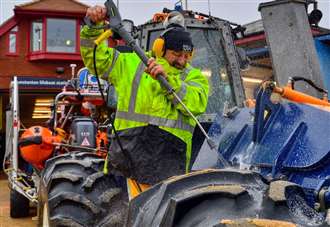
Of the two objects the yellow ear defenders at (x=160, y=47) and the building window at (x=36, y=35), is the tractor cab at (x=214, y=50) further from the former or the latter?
the building window at (x=36, y=35)

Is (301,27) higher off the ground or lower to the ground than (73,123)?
higher

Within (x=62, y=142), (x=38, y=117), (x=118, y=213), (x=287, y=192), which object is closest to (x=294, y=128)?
(x=287, y=192)

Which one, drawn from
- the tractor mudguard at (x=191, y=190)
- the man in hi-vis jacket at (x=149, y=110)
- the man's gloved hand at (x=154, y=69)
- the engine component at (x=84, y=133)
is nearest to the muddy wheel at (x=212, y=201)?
the tractor mudguard at (x=191, y=190)

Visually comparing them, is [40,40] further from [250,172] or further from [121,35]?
[250,172]

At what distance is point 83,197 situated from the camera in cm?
388

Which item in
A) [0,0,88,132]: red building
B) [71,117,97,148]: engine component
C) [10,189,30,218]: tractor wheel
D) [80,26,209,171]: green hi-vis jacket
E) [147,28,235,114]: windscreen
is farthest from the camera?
[0,0,88,132]: red building

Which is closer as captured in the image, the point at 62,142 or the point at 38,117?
the point at 62,142

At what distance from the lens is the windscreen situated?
199 inches

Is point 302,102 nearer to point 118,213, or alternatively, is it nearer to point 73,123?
point 118,213

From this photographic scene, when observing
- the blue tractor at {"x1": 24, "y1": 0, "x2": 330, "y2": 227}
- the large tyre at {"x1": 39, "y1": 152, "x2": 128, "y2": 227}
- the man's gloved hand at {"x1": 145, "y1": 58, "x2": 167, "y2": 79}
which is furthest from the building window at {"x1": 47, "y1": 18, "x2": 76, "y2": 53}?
the man's gloved hand at {"x1": 145, "y1": 58, "x2": 167, "y2": 79}

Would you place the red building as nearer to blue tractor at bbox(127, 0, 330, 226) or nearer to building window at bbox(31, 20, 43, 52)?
building window at bbox(31, 20, 43, 52)

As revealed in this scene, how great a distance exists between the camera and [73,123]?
25.6 ft

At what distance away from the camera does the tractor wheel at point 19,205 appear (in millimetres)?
9281

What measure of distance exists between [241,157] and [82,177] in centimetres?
152
